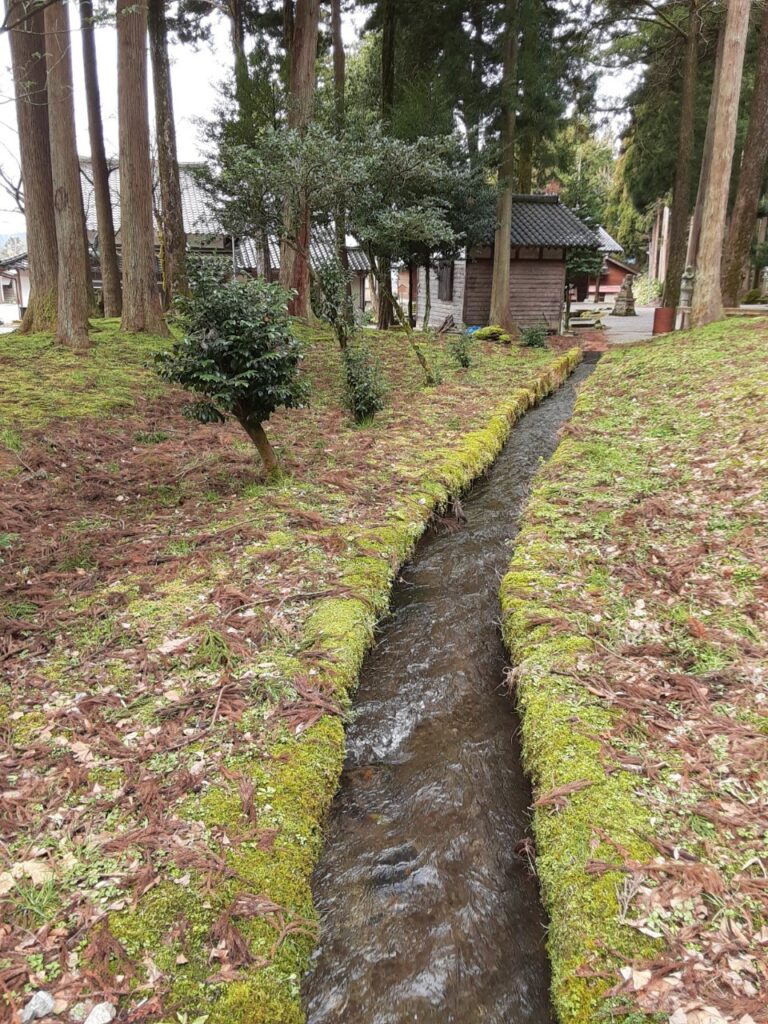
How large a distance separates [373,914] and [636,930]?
1011 mm

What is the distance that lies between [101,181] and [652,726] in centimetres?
1574

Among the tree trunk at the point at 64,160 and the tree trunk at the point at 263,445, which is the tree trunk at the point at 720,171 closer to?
the tree trunk at the point at 263,445

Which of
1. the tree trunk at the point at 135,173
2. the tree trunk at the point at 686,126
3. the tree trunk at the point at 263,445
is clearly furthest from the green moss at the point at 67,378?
the tree trunk at the point at 686,126

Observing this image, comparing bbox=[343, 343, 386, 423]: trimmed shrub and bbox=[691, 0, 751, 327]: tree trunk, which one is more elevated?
bbox=[691, 0, 751, 327]: tree trunk

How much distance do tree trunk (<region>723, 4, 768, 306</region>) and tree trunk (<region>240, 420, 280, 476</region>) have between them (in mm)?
13605

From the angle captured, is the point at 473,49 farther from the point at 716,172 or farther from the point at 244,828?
the point at 244,828

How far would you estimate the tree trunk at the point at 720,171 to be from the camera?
12.1 meters

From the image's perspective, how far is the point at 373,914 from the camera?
8.40 feet

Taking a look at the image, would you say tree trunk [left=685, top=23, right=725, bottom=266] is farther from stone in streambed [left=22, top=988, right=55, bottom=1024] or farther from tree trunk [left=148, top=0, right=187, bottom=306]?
stone in streambed [left=22, top=988, right=55, bottom=1024]

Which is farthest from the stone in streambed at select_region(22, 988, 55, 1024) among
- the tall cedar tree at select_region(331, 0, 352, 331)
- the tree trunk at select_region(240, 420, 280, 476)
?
the tall cedar tree at select_region(331, 0, 352, 331)

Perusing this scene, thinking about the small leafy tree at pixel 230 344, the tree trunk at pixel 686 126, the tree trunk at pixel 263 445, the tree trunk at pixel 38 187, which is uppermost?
the tree trunk at pixel 686 126

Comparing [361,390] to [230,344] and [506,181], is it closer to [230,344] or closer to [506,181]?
Result: [230,344]

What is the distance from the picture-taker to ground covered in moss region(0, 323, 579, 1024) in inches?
82.6

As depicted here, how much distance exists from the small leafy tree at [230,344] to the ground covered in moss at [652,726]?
2554mm
